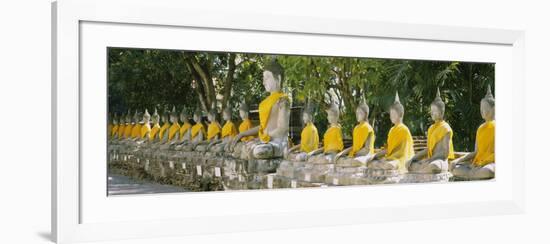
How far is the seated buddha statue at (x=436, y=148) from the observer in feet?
26.6

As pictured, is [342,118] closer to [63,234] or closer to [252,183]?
[252,183]

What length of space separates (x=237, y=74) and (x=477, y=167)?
2.85 m

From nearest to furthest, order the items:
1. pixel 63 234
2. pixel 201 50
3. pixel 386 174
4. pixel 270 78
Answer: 1. pixel 63 234
2. pixel 201 50
3. pixel 270 78
4. pixel 386 174

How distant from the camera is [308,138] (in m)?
7.62

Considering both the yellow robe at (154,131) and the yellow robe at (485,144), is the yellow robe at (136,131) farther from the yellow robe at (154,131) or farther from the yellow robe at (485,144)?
the yellow robe at (485,144)

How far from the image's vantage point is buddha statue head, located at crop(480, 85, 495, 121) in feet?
27.3

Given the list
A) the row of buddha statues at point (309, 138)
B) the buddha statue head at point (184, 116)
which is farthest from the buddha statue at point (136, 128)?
the buddha statue head at point (184, 116)

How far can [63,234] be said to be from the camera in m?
6.27

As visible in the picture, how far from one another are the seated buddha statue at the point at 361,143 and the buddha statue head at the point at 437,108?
0.71 m

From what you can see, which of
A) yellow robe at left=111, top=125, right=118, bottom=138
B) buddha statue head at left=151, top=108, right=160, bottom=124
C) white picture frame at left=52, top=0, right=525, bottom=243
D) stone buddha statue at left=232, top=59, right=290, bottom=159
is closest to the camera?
white picture frame at left=52, top=0, right=525, bottom=243

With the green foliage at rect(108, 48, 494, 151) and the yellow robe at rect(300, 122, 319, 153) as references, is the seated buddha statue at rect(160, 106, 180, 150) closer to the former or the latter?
the green foliage at rect(108, 48, 494, 151)

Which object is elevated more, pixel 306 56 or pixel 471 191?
pixel 306 56

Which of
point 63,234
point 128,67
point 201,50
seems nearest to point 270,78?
point 201,50

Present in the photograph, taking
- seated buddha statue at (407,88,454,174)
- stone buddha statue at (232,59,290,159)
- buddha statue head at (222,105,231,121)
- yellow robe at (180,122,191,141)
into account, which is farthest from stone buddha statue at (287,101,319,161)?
seated buddha statue at (407,88,454,174)
